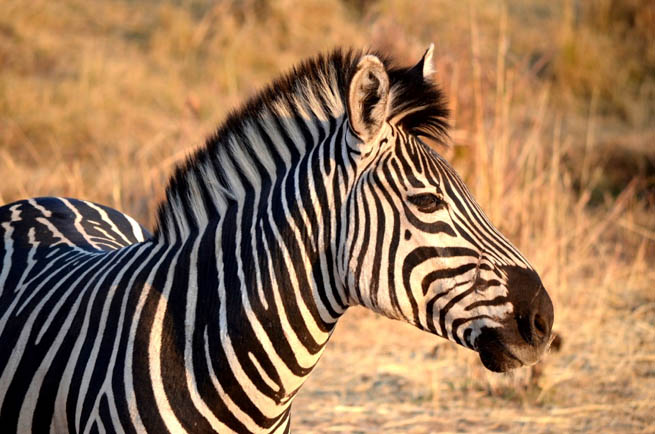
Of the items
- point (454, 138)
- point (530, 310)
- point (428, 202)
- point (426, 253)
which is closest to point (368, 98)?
point (428, 202)

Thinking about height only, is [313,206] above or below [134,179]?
below

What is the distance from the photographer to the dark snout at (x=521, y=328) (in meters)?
2.39

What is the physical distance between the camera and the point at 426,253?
2461 millimetres

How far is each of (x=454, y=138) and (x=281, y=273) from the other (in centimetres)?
451

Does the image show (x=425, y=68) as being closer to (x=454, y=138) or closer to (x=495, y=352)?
(x=495, y=352)

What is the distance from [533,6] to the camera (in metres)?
16.5

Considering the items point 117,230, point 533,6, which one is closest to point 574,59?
point 533,6

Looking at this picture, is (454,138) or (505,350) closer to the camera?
(505,350)

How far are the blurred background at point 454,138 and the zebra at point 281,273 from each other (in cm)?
128

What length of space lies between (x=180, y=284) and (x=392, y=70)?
894 mm

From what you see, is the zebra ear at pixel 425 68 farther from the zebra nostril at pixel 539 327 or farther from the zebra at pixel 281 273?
the zebra nostril at pixel 539 327

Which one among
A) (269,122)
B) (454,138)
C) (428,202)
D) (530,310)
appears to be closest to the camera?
(530,310)

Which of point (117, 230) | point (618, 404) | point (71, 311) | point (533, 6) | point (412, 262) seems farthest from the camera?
point (533, 6)

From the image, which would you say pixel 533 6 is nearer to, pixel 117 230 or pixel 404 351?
pixel 404 351
